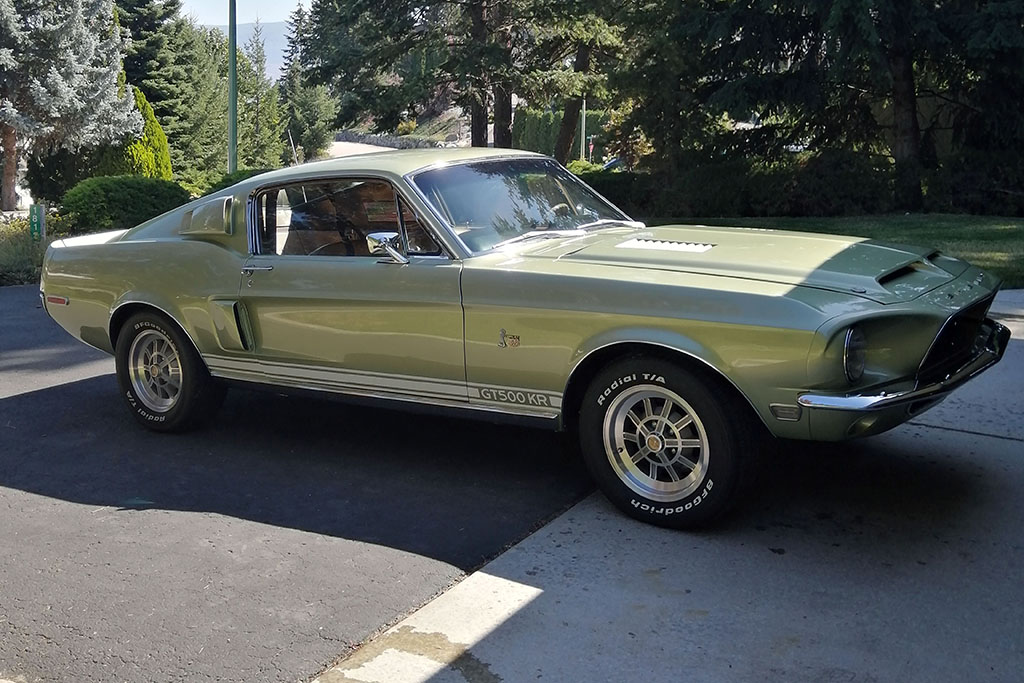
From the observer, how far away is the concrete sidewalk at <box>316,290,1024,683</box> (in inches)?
143

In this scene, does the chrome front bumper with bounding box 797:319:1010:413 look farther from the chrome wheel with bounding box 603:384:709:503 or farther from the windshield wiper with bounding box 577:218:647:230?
the windshield wiper with bounding box 577:218:647:230

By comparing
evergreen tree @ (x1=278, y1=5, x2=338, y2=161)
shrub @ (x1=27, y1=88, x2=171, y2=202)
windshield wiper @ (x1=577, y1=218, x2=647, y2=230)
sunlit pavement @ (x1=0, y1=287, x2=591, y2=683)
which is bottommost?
sunlit pavement @ (x1=0, y1=287, x2=591, y2=683)

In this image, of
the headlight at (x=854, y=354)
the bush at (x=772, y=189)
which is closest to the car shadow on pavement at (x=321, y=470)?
the headlight at (x=854, y=354)

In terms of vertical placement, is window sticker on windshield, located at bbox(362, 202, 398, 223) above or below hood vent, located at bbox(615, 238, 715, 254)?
above

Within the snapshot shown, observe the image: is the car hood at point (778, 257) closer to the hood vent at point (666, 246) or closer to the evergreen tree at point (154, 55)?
the hood vent at point (666, 246)

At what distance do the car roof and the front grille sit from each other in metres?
2.45

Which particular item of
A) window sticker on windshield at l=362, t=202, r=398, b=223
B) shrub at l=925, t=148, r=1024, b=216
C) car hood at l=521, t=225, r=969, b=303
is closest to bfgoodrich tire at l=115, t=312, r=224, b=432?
window sticker on windshield at l=362, t=202, r=398, b=223

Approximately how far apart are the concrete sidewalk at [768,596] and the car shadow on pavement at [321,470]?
38cm

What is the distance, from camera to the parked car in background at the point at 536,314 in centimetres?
446

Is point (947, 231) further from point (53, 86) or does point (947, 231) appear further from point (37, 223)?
point (53, 86)

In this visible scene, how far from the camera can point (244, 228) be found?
6.09 metres

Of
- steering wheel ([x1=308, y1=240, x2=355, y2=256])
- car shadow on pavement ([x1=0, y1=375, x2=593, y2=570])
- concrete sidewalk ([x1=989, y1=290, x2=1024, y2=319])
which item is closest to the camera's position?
car shadow on pavement ([x1=0, y1=375, x2=593, y2=570])

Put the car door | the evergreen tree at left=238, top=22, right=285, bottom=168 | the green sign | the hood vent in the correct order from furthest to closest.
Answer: the evergreen tree at left=238, top=22, right=285, bottom=168, the green sign, the car door, the hood vent

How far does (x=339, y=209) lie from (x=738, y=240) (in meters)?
2.05
